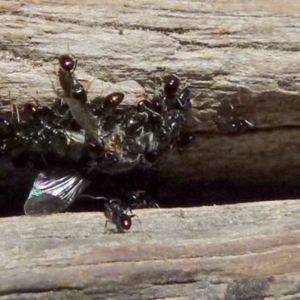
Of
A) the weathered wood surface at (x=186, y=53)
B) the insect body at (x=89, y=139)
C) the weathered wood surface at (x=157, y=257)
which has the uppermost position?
the weathered wood surface at (x=186, y=53)

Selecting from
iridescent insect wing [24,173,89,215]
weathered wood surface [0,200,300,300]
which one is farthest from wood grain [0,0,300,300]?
iridescent insect wing [24,173,89,215]

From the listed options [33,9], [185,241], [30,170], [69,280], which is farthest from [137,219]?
[33,9]

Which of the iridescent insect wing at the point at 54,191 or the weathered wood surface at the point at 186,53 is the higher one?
the weathered wood surface at the point at 186,53

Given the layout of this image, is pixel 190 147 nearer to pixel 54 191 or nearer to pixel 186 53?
pixel 186 53

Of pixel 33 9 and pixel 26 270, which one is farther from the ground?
pixel 33 9

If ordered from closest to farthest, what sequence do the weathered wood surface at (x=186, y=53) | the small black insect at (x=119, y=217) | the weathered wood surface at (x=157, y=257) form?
the weathered wood surface at (x=157, y=257)
the small black insect at (x=119, y=217)
the weathered wood surface at (x=186, y=53)

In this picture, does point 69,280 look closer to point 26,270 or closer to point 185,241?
point 26,270

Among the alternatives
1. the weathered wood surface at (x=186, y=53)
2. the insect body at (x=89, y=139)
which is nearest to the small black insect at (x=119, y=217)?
the insect body at (x=89, y=139)

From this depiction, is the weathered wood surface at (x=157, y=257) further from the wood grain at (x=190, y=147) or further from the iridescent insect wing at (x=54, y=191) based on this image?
the iridescent insect wing at (x=54, y=191)
